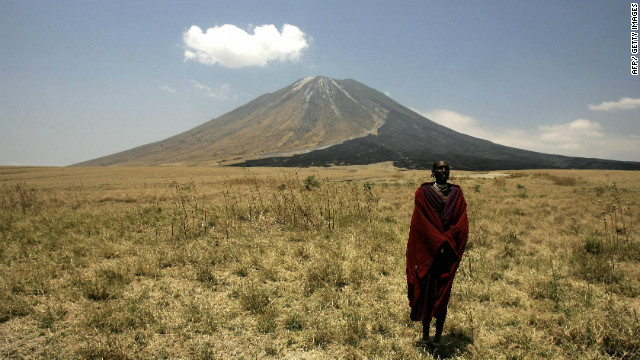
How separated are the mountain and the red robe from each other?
284 feet

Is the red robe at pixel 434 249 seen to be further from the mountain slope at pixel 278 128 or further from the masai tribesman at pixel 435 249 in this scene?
the mountain slope at pixel 278 128

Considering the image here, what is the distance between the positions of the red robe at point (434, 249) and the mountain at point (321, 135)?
284ft

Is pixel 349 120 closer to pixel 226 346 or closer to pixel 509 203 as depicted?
pixel 509 203

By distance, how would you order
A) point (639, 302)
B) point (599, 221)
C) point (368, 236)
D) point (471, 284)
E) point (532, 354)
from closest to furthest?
point (532, 354) → point (639, 302) → point (471, 284) → point (368, 236) → point (599, 221)

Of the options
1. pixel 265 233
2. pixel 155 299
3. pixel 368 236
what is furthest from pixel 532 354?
pixel 265 233

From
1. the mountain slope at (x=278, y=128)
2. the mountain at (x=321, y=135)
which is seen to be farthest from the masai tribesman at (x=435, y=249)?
the mountain slope at (x=278, y=128)

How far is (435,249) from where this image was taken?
11.2 ft

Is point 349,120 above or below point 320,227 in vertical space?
above

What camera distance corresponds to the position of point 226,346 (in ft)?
11.7

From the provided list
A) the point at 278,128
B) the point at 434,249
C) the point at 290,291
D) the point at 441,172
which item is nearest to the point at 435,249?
the point at 434,249

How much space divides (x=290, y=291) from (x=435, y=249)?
260cm

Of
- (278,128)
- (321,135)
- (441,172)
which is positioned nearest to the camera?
(441,172)

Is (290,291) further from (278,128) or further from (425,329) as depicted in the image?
(278,128)

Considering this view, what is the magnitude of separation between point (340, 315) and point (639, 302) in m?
4.65
